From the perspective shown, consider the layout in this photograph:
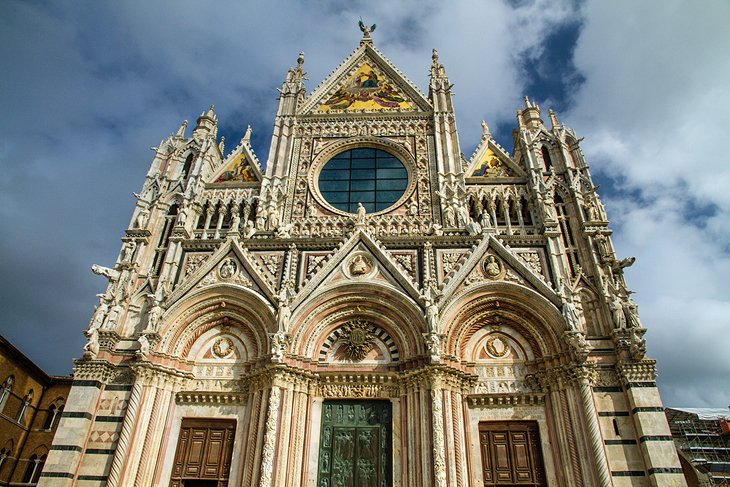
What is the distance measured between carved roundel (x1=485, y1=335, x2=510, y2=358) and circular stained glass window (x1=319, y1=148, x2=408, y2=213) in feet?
18.9

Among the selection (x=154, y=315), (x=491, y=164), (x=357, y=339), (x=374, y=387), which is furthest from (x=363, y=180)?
(x=154, y=315)

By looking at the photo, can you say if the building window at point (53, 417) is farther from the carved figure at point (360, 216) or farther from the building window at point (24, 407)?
the carved figure at point (360, 216)

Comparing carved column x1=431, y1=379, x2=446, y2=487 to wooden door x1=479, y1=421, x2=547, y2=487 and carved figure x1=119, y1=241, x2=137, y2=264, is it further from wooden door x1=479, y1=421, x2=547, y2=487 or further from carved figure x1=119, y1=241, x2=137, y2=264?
carved figure x1=119, y1=241, x2=137, y2=264

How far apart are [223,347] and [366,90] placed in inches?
468

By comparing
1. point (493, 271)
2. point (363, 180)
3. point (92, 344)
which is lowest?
point (92, 344)

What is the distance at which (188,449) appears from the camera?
12.5 meters

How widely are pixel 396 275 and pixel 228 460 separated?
6549 mm

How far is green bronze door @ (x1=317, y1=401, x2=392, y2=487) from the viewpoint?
11.8m

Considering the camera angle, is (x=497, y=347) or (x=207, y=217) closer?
(x=497, y=347)

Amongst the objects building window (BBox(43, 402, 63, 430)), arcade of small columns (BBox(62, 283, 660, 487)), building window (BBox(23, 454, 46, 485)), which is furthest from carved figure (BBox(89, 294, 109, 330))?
building window (BBox(23, 454, 46, 485))

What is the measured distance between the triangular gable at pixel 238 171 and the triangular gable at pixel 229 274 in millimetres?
3099

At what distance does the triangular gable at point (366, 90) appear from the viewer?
19.4 meters

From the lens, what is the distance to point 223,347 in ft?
45.9

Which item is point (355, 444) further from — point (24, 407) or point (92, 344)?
point (24, 407)
